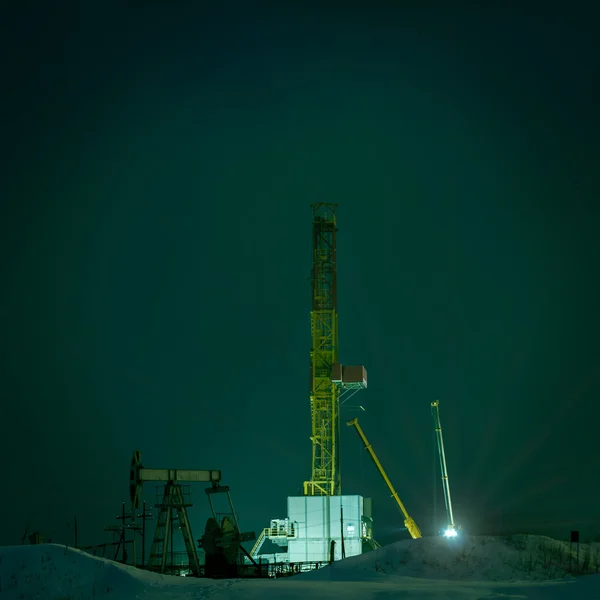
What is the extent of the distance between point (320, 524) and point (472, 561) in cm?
3279

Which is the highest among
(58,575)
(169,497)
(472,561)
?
(169,497)

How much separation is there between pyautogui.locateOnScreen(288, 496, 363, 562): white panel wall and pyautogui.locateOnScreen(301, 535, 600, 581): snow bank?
2907 centimetres

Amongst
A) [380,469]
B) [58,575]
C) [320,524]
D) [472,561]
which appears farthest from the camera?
[380,469]

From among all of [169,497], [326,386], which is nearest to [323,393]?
[326,386]

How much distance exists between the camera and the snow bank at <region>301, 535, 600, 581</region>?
75.7 feet

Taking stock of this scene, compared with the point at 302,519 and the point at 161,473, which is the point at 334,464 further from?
the point at 161,473

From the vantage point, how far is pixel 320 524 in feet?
183

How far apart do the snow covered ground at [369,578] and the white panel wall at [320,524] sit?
29.8 m

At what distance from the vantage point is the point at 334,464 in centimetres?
5775

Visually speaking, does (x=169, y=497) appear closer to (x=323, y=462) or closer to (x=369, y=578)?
(x=369, y=578)

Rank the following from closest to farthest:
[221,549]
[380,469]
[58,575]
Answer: [58,575], [221,549], [380,469]

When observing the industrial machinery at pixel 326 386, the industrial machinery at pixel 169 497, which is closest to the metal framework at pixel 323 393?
the industrial machinery at pixel 326 386

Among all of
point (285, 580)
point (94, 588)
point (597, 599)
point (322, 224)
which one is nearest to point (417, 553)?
point (285, 580)

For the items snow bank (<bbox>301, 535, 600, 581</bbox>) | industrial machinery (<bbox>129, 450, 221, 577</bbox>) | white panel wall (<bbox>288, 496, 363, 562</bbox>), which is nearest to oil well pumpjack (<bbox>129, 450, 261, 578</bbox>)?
industrial machinery (<bbox>129, 450, 221, 577</bbox>)
